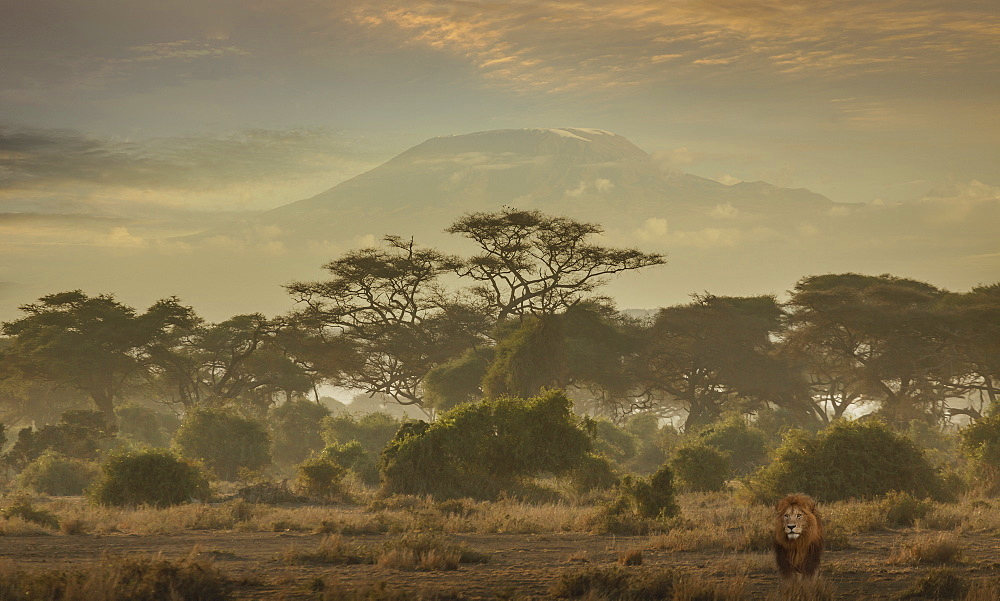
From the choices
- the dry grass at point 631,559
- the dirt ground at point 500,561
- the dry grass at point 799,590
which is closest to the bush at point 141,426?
the dirt ground at point 500,561

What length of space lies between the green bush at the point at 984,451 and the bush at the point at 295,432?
33.0 metres

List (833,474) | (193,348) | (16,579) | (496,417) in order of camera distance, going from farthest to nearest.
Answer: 1. (193,348)
2. (496,417)
3. (833,474)
4. (16,579)

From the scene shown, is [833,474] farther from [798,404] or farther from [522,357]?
[798,404]

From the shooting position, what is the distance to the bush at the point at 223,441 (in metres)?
38.2

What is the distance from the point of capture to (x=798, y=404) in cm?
5022

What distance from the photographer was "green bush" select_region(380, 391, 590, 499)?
89.7 feet

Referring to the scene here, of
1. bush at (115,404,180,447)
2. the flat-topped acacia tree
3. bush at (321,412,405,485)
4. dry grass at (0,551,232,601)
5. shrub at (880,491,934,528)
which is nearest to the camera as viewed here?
dry grass at (0,551,232,601)

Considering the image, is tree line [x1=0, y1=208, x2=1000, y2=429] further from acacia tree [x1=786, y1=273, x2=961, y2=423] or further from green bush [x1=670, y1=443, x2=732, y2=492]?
green bush [x1=670, y1=443, x2=732, y2=492]

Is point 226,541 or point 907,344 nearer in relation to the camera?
point 226,541

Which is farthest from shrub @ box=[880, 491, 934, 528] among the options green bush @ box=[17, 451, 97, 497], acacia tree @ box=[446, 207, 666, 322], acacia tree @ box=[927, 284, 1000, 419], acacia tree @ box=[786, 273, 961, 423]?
acacia tree @ box=[446, 207, 666, 322]

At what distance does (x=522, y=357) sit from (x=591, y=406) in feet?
120

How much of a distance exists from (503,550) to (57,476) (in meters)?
24.3

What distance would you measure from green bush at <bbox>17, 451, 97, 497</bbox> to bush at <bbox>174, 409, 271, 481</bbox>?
13.1 feet

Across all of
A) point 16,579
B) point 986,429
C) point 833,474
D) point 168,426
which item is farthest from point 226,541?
point 168,426
